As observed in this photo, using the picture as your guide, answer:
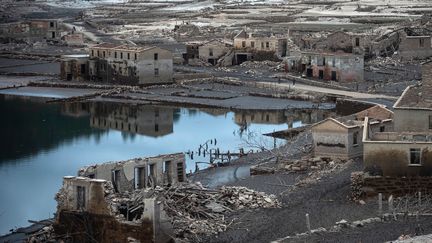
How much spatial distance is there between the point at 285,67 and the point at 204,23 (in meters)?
47.0

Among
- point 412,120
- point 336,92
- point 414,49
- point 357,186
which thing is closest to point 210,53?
point 414,49

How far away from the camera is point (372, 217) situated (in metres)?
26.1

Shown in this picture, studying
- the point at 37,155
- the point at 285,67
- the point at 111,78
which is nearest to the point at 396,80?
the point at 285,67

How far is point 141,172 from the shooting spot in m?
28.7

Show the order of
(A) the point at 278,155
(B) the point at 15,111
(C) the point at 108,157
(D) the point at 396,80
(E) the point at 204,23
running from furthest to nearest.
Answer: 1. (E) the point at 204,23
2. (D) the point at 396,80
3. (B) the point at 15,111
4. (C) the point at 108,157
5. (A) the point at 278,155

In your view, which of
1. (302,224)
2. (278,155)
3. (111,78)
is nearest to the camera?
(302,224)

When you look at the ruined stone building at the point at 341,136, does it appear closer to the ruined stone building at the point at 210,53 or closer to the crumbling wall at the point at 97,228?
the crumbling wall at the point at 97,228

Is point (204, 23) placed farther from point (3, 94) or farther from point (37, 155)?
point (37, 155)

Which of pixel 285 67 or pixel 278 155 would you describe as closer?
pixel 278 155

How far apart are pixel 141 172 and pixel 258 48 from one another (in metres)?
47.0

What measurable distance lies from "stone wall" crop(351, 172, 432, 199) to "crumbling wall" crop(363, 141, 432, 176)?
0.14m

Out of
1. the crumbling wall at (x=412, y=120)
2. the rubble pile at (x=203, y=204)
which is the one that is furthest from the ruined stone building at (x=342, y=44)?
the rubble pile at (x=203, y=204)

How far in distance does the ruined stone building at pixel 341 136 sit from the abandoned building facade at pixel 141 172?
657cm

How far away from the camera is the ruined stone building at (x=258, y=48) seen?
74.1m
